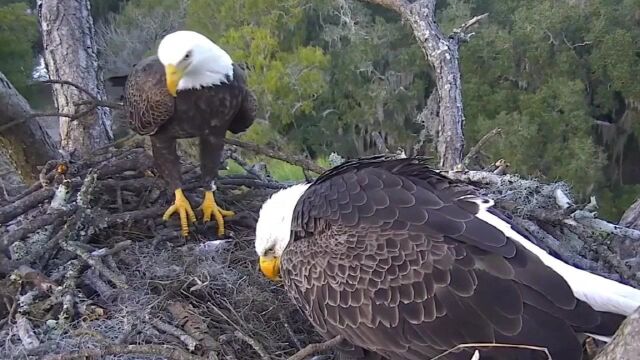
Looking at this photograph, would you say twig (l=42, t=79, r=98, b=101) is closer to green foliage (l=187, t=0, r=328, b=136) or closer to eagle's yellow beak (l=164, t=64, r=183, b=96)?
eagle's yellow beak (l=164, t=64, r=183, b=96)

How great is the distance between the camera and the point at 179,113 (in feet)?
11.8

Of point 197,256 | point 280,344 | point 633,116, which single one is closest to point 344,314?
point 280,344

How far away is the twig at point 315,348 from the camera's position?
2.55 m

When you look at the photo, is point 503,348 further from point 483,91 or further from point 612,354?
point 483,91

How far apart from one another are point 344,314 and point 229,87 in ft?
5.01

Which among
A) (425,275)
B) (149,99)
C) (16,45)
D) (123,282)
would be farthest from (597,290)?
(16,45)

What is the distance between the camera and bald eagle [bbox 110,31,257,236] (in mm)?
3463

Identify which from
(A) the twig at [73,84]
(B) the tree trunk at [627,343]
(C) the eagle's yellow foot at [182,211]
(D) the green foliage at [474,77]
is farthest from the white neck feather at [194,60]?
(D) the green foliage at [474,77]

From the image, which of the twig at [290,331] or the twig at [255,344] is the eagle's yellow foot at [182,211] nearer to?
the twig at [290,331]

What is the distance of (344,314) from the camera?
2566 millimetres

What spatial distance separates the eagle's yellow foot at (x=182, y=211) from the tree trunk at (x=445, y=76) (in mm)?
1423

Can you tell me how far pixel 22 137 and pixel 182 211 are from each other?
3.43ft

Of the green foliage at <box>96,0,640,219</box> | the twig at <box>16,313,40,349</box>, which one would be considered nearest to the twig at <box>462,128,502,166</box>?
the twig at <box>16,313,40,349</box>

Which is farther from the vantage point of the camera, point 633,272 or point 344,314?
point 633,272
